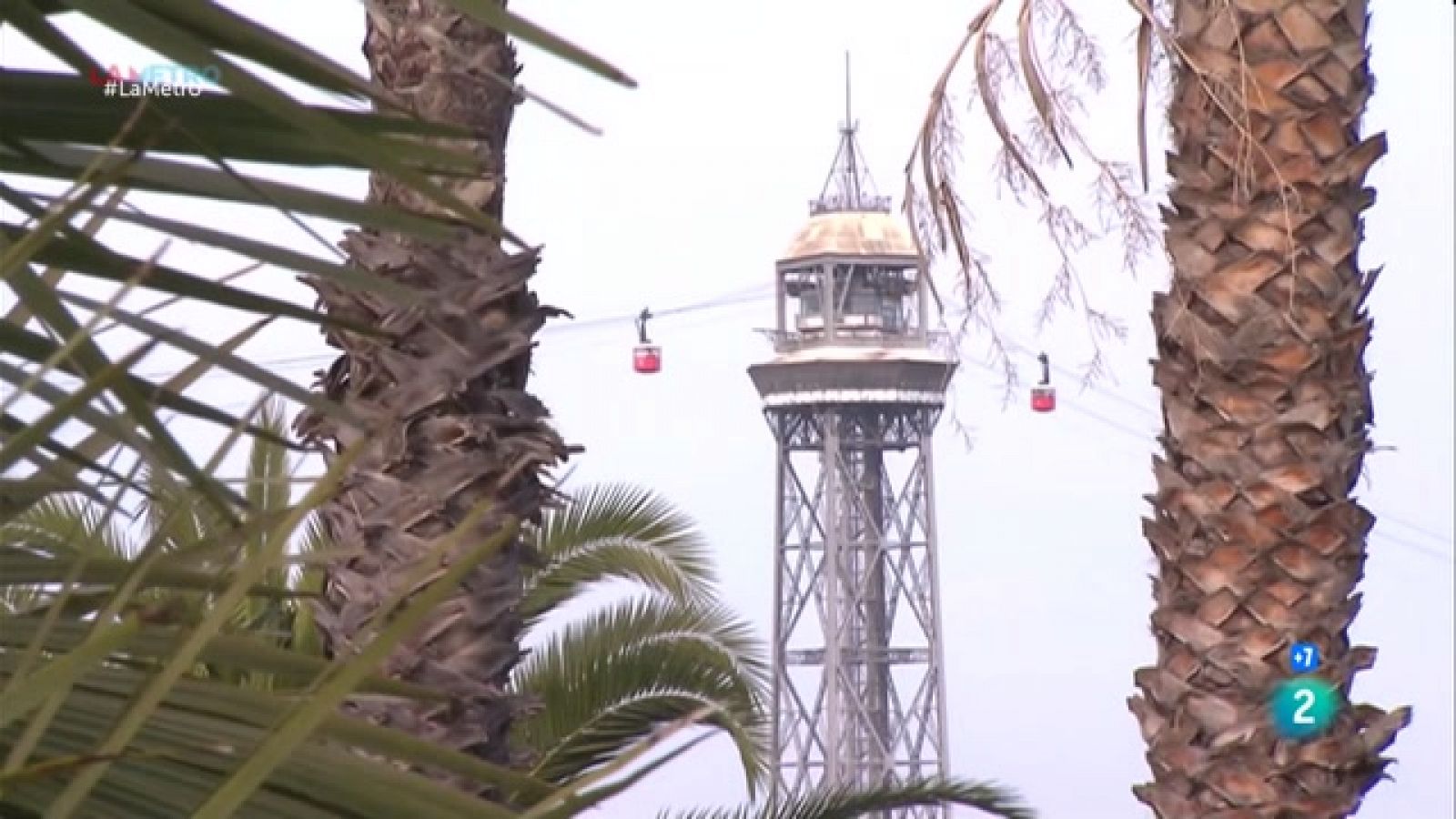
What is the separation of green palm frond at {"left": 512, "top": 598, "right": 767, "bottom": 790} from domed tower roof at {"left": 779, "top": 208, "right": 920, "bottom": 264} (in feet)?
189

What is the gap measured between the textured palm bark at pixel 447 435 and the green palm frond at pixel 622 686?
505cm

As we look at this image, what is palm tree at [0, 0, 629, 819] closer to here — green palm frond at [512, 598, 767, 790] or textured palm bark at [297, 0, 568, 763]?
textured palm bark at [297, 0, 568, 763]

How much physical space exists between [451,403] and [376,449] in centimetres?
22

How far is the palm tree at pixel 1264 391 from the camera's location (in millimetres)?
6848

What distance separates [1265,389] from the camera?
6.86m

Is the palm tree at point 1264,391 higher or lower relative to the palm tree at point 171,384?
higher

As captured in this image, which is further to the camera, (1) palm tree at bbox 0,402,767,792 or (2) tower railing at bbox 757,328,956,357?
(2) tower railing at bbox 757,328,956,357

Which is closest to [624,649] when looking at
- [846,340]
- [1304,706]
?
[1304,706]

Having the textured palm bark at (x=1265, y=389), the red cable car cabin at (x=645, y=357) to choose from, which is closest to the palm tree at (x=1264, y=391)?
the textured palm bark at (x=1265, y=389)

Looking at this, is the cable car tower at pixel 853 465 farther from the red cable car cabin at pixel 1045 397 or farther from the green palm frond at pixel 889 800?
the green palm frond at pixel 889 800

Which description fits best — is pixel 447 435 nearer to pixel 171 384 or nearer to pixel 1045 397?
pixel 171 384

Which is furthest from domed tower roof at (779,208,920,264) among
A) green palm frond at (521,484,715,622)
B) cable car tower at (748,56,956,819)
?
green palm frond at (521,484,715,622)

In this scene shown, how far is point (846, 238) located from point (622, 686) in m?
58.8

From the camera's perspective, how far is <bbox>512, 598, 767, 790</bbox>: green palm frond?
12.1 m
